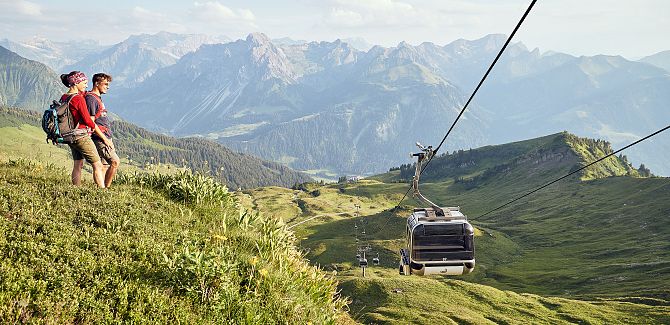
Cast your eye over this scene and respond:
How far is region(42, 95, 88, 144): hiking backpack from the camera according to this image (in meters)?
13.1

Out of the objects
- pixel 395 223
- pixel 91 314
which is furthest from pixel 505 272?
pixel 91 314

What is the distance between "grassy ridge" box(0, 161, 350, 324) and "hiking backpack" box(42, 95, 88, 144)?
1.52 meters

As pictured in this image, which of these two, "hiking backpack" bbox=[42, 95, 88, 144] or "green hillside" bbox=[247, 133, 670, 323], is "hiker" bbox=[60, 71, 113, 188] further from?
"green hillside" bbox=[247, 133, 670, 323]

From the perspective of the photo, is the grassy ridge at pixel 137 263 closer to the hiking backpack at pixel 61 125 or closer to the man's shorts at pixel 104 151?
the man's shorts at pixel 104 151

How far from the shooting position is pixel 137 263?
9.36 m

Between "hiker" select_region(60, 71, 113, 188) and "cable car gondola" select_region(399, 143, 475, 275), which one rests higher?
"hiker" select_region(60, 71, 113, 188)

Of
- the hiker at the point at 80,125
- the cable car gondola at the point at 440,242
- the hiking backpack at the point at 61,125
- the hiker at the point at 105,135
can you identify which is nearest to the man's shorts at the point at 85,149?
the hiker at the point at 80,125

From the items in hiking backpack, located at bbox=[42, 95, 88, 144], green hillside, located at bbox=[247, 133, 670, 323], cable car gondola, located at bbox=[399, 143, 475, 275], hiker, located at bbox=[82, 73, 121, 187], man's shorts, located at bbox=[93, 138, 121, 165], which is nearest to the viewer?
hiking backpack, located at bbox=[42, 95, 88, 144]

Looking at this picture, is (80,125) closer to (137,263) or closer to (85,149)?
(85,149)

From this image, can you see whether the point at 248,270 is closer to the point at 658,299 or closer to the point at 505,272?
the point at 658,299

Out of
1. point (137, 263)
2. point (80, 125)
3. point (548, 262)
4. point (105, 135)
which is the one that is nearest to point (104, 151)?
point (105, 135)

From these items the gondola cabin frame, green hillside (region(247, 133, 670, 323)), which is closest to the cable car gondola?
the gondola cabin frame

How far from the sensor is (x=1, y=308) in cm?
669

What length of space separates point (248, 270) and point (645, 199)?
199 meters
